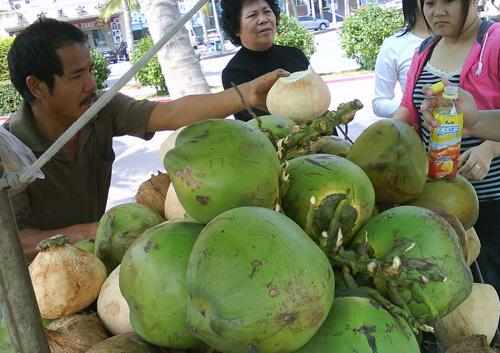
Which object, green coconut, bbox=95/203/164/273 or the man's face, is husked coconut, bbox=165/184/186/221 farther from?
the man's face

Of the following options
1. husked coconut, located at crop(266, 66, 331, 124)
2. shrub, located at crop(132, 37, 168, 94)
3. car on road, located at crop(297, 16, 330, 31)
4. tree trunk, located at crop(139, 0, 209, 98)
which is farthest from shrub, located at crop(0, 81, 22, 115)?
car on road, located at crop(297, 16, 330, 31)

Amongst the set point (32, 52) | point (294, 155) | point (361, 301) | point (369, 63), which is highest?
point (32, 52)

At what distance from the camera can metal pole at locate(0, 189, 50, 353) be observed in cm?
74

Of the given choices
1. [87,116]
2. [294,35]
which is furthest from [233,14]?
[294,35]

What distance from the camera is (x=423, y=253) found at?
895 millimetres

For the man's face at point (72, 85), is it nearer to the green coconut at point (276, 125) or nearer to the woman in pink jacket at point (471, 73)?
the green coconut at point (276, 125)

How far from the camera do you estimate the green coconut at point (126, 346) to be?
93 cm

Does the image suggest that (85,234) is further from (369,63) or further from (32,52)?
(369,63)

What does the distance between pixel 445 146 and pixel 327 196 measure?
64cm

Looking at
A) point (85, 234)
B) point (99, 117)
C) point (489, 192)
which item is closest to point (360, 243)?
point (85, 234)

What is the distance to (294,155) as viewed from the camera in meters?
1.25

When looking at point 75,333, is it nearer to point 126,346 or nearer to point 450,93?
point 126,346

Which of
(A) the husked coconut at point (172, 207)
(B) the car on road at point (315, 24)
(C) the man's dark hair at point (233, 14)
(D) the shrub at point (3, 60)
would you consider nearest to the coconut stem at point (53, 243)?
(A) the husked coconut at point (172, 207)

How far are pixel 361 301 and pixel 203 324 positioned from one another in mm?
252
